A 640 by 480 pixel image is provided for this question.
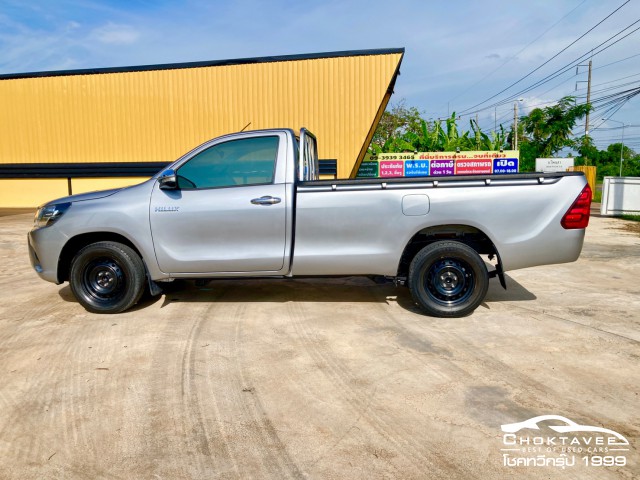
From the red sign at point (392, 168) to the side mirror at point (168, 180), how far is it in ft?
44.2

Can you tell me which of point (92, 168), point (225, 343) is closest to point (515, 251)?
point (225, 343)

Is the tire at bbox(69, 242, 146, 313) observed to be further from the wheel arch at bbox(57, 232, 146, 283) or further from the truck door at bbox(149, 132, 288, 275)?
the truck door at bbox(149, 132, 288, 275)

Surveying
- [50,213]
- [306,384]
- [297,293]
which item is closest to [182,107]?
[50,213]

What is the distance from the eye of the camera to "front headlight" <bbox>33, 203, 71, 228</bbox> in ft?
17.1

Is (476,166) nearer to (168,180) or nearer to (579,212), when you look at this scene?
(579,212)

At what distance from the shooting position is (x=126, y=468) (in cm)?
262

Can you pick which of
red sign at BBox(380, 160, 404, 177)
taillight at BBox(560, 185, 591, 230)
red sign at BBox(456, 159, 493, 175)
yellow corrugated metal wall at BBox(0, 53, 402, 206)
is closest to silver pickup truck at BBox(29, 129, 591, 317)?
taillight at BBox(560, 185, 591, 230)

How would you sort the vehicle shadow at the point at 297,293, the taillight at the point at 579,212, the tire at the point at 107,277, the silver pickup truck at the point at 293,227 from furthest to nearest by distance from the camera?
the vehicle shadow at the point at 297,293 < the tire at the point at 107,277 < the silver pickup truck at the point at 293,227 < the taillight at the point at 579,212

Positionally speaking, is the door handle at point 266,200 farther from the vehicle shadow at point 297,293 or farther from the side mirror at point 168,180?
the vehicle shadow at point 297,293

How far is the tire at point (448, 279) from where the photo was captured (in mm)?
4965

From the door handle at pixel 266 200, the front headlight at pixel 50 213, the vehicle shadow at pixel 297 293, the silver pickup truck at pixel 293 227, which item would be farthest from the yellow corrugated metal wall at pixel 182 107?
the front headlight at pixel 50 213

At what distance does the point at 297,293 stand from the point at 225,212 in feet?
5.52

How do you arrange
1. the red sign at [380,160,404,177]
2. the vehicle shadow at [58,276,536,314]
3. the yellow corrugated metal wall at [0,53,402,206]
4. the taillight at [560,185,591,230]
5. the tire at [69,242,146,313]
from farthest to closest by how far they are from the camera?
1. the red sign at [380,160,404,177]
2. the yellow corrugated metal wall at [0,53,402,206]
3. the vehicle shadow at [58,276,536,314]
4. the tire at [69,242,146,313]
5. the taillight at [560,185,591,230]

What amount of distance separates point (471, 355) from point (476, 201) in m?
1.59
